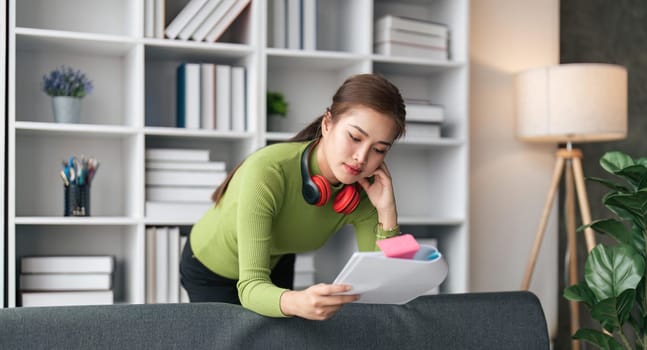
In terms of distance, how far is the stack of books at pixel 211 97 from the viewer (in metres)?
3.15

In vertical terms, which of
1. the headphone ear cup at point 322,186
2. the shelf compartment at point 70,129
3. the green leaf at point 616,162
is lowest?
the headphone ear cup at point 322,186

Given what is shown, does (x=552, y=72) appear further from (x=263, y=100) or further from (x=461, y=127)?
(x=263, y=100)

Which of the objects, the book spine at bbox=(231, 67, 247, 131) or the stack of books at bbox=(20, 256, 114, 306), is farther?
the book spine at bbox=(231, 67, 247, 131)

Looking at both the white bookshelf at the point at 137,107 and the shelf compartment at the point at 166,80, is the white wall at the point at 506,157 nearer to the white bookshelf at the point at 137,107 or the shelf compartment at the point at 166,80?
the white bookshelf at the point at 137,107

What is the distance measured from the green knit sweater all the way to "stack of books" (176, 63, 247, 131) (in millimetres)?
931

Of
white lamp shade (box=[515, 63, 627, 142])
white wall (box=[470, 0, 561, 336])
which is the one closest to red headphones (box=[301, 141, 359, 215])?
white lamp shade (box=[515, 63, 627, 142])

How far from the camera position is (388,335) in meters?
1.78

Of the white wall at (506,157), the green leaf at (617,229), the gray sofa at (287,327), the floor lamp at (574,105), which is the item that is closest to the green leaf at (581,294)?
the green leaf at (617,229)

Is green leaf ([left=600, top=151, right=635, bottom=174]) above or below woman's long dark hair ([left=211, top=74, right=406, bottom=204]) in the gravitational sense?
below

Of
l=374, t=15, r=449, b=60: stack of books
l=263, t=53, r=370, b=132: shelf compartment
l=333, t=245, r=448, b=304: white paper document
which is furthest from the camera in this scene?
l=263, t=53, r=370, b=132: shelf compartment

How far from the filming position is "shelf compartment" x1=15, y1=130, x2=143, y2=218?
3.19 m

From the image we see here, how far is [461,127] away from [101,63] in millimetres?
1561

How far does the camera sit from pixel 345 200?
2.00 meters

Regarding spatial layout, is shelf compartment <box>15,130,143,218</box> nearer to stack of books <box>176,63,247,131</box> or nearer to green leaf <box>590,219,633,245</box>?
stack of books <box>176,63,247,131</box>
